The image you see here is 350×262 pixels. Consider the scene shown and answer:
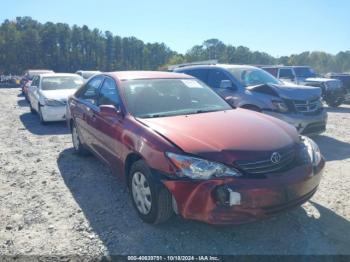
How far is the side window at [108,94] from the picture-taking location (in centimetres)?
432

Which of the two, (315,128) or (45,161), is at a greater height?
(315,128)

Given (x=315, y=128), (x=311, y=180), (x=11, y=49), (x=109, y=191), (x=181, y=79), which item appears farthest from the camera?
(x=11, y=49)

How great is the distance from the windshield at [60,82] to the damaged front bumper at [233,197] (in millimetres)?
8363

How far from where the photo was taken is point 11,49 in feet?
218

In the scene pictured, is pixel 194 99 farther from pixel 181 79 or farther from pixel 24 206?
pixel 24 206

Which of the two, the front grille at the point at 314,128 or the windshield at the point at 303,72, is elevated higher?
the windshield at the point at 303,72

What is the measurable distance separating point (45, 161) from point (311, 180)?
4576mm

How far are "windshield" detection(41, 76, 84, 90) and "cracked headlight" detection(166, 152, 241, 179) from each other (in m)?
8.37

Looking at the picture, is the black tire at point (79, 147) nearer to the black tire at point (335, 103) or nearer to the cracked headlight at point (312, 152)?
the cracked headlight at point (312, 152)

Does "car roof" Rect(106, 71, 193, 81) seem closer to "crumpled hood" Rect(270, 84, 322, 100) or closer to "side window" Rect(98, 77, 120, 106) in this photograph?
"side window" Rect(98, 77, 120, 106)

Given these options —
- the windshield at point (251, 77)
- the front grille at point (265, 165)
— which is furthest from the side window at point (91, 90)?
the windshield at point (251, 77)

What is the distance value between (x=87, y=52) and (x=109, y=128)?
84.3 metres

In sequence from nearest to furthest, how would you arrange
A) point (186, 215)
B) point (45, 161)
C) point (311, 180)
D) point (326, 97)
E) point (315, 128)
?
point (186, 215) < point (311, 180) < point (45, 161) < point (315, 128) < point (326, 97)

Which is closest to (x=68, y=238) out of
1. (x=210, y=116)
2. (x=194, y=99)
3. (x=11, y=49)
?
(x=210, y=116)
